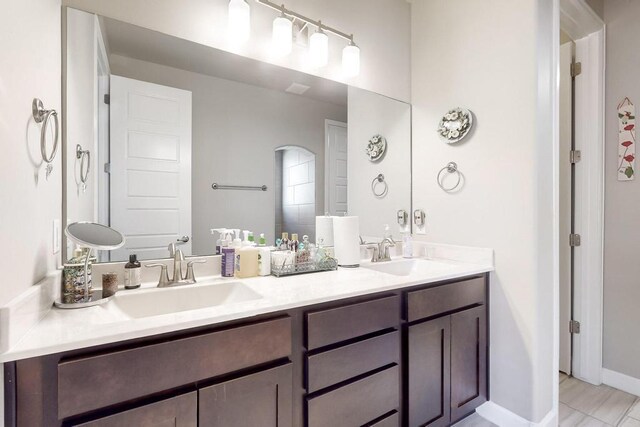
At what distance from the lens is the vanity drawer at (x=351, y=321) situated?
117 centimetres

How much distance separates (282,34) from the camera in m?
1.65

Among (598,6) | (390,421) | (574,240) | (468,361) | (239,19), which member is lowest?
(390,421)

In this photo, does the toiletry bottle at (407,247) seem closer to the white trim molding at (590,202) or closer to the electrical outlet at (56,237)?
the white trim molding at (590,202)

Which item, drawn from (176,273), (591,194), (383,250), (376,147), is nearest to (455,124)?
(376,147)

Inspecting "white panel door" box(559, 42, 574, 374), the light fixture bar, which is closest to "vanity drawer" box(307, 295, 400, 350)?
the light fixture bar

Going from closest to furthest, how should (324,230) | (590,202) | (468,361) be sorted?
(468,361) < (324,230) < (590,202)

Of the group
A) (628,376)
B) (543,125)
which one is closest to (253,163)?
(543,125)

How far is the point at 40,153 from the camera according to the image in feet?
3.23

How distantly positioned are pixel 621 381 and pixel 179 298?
278cm

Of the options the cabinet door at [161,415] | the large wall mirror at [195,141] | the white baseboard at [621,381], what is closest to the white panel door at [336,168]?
the large wall mirror at [195,141]

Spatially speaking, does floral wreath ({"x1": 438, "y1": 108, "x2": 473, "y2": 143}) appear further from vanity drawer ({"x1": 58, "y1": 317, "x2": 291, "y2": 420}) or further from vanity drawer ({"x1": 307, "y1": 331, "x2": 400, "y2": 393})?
vanity drawer ({"x1": 58, "y1": 317, "x2": 291, "y2": 420})

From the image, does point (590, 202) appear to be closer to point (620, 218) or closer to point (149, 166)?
point (620, 218)

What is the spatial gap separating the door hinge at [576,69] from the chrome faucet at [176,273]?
9.23 feet

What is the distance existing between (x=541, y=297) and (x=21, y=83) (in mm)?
2272
